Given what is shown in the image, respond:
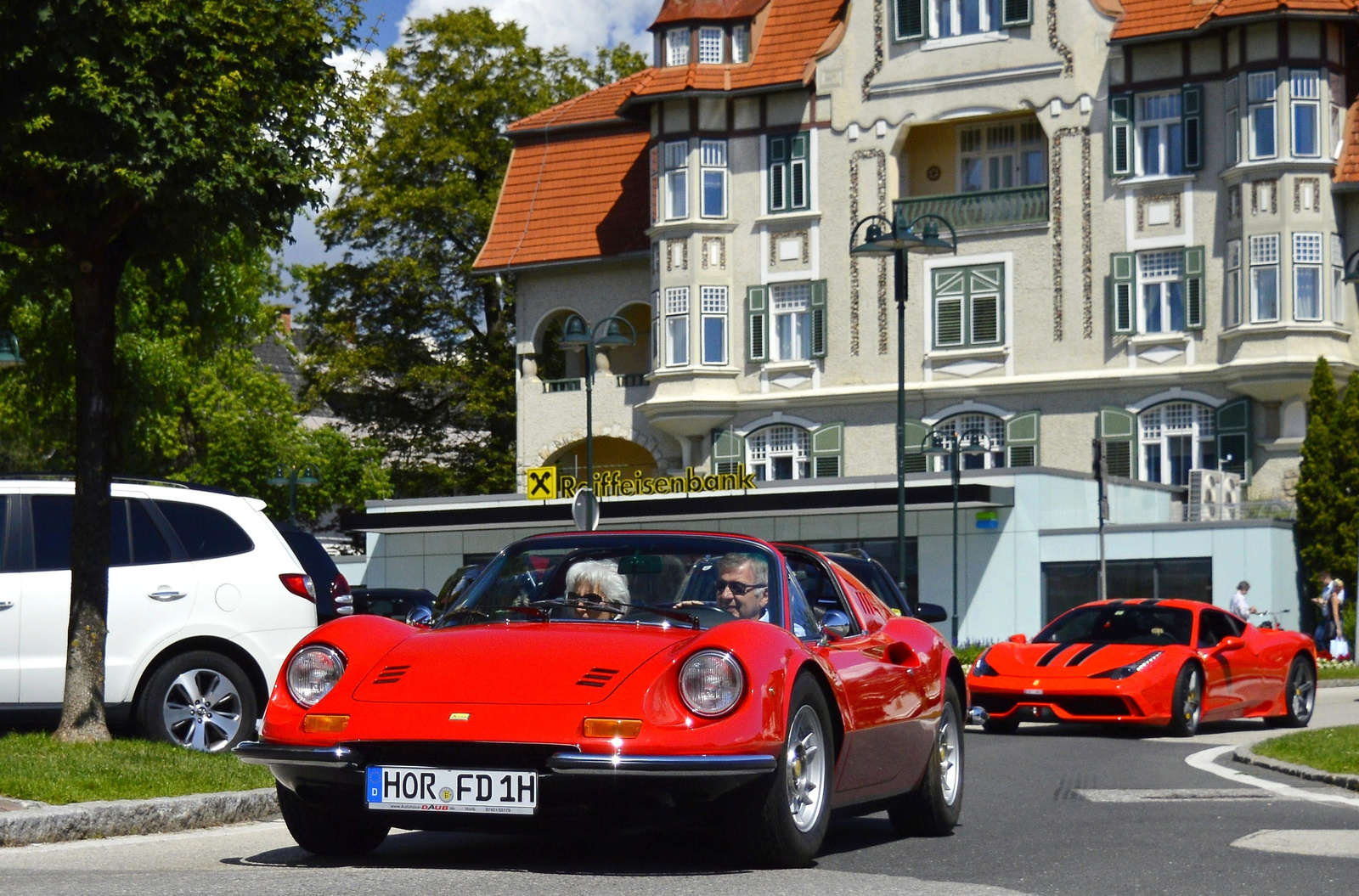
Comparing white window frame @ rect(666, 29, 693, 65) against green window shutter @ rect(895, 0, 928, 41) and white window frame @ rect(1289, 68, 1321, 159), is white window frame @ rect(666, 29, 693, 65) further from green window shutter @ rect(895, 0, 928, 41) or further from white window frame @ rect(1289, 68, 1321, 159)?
white window frame @ rect(1289, 68, 1321, 159)

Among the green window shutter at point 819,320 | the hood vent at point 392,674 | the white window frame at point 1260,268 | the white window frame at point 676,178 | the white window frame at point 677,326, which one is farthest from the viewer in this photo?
the white window frame at point 676,178

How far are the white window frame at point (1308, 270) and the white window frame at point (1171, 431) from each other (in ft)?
9.73

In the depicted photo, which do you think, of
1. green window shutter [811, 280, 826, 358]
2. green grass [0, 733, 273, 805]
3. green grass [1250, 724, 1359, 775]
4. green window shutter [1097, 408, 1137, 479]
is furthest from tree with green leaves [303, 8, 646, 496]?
green grass [0, 733, 273, 805]

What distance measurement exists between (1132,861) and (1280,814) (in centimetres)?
261

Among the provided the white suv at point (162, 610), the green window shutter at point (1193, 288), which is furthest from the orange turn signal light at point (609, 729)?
the green window shutter at point (1193, 288)

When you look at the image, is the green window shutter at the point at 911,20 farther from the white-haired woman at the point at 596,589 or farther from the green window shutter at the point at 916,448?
the white-haired woman at the point at 596,589

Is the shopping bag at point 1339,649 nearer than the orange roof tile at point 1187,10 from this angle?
Yes

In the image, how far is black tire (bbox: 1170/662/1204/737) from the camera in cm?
1781

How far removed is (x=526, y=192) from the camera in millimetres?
56312

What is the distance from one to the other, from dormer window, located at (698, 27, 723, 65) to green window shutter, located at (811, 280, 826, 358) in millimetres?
6392

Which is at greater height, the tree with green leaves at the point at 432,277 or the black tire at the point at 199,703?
the tree with green leaves at the point at 432,277

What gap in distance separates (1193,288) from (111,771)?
1502 inches

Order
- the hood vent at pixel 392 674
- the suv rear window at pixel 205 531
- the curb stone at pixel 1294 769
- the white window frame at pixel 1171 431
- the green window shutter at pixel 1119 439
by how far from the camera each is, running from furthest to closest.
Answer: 1. the green window shutter at pixel 1119 439
2. the white window frame at pixel 1171 431
3. the suv rear window at pixel 205 531
4. the curb stone at pixel 1294 769
5. the hood vent at pixel 392 674

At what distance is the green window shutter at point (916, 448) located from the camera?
47719mm
